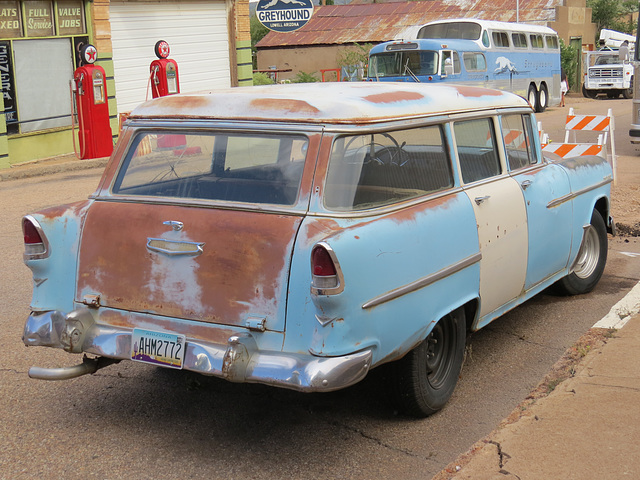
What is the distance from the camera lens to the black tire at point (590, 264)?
20.9 ft

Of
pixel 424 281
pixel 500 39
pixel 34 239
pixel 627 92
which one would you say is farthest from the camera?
pixel 627 92

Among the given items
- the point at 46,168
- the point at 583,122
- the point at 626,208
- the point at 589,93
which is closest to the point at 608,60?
the point at 589,93

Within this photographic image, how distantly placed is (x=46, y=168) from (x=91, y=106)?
1.46 m


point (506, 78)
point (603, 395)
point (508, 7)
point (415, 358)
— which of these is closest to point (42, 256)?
point (415, 358)

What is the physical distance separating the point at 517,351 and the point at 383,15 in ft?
136

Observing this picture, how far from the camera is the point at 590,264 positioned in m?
6.61

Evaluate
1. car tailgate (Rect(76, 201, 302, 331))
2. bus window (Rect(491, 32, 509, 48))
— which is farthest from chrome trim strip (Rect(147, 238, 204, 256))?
bus window (Rect(491, 32, 509, 48))

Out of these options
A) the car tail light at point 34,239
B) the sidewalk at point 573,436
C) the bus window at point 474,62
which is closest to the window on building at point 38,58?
the bus window at point 474,62

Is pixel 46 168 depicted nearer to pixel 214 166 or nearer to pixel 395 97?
pixel 214 166

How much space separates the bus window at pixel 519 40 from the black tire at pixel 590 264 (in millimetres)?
21519

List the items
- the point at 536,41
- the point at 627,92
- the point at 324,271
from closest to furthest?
1. the point at 324,271
2. the point at 536,41
3. the point at 627,92

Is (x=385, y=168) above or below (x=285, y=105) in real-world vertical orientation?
below

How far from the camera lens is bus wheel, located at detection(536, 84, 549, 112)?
29.1 m

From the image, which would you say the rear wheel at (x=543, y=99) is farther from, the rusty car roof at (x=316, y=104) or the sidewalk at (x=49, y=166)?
the rusty car roof at (x=316, y=104)
